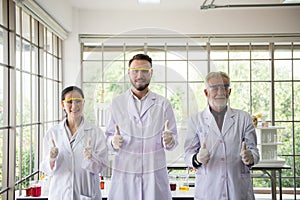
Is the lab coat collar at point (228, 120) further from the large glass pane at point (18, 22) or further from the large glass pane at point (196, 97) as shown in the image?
the large glass pane at point (18, 22)

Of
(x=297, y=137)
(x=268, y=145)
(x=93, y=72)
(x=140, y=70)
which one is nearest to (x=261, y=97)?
(x=297, y=137)

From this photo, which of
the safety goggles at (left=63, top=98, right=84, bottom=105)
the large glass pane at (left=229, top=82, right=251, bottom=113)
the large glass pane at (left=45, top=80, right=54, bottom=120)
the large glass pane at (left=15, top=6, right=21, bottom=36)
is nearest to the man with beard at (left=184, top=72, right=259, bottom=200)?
the safety goggles at (left=63, top=98, right=84, bottom=105)

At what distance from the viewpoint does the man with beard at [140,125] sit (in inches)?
63.3

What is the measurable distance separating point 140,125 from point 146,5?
3.58m

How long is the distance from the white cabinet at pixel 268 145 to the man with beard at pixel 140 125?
3005 millimetres

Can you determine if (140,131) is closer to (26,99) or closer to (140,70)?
Answer: (140,70)

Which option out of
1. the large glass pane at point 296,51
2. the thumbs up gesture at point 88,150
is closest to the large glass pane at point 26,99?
the thumbs up gesture at point 88,150

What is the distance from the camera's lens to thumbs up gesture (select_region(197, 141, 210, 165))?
74.1 inches

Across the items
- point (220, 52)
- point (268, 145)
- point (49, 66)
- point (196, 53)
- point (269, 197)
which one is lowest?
point (269, 197)

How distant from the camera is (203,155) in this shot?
6.17ft

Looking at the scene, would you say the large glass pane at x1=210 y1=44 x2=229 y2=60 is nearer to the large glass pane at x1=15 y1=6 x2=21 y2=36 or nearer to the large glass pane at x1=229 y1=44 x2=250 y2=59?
the large glass pane at x1=229 y1=44 x2=250 y2=59

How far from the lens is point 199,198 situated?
209 cm

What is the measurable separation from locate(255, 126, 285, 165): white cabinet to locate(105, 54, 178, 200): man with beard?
3.00 meters

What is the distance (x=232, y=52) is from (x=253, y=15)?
1.94 feet
